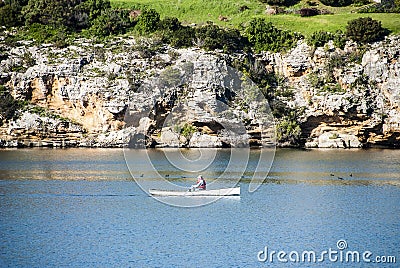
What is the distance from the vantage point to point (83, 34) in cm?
9675

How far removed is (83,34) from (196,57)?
20.0m

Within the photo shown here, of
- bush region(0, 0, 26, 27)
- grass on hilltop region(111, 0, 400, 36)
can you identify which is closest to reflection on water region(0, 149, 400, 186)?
grass on hilltop region(111, 0, 400, 36)

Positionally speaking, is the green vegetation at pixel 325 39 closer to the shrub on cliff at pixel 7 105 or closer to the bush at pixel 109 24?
the bush at pixel 109 24

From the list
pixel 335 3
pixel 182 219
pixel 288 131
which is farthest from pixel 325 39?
pixel 182 219

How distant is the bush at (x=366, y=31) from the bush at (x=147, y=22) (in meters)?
28.9

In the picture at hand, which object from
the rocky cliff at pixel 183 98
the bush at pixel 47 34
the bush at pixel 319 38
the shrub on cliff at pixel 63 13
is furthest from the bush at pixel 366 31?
the bush at pixel 47 34

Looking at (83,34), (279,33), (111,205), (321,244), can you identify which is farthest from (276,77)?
(321,244)

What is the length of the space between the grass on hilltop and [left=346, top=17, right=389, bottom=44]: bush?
2426 mm

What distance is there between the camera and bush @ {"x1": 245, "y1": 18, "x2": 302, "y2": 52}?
94125 millimetres

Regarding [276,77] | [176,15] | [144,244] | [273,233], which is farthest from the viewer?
[176,15]

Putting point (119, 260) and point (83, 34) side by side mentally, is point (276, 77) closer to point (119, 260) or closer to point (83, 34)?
point (83, 34)

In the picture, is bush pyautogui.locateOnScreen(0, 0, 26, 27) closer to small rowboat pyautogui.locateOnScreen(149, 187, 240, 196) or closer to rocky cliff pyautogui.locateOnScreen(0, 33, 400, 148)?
rocky cliff pyautogui.locateOnScreen(0, 33, 400, 148)

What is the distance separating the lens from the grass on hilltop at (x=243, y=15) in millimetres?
95812

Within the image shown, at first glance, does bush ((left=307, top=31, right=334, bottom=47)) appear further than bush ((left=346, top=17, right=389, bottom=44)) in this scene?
Yes
